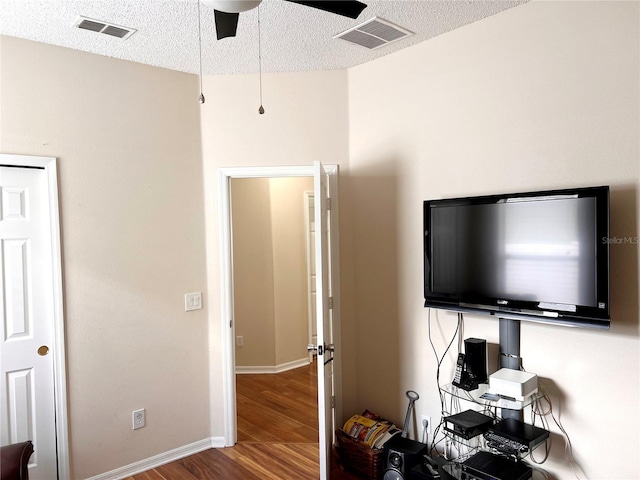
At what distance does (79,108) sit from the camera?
287cm

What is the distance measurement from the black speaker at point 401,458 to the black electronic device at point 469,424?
0.47 m

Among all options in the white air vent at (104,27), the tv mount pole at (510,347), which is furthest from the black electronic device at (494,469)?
the white air vent at (104,27)

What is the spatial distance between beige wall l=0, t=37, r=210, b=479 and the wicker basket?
110cm

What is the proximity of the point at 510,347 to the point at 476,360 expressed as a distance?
0.20 meters

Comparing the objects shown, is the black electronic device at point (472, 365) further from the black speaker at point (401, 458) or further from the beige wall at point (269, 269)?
the beige wall at point (269, 269)

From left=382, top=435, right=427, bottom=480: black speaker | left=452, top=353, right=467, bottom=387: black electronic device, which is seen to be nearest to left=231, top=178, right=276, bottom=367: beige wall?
left=382, top=435, right=427, bottom=480: black speaker

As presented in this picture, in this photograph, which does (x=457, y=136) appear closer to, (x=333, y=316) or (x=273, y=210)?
(x=333, y=316)

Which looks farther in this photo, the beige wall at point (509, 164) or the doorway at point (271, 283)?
the doorway at point (271, 283)

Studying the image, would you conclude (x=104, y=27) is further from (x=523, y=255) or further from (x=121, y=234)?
(x=523, y=255)

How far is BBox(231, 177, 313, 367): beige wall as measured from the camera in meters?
4.91

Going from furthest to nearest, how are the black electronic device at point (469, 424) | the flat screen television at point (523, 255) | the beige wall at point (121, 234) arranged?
the beige wall at point (121, 234)
the black electronic device at point (469, 424)
the flat screen television at point (523, 255)

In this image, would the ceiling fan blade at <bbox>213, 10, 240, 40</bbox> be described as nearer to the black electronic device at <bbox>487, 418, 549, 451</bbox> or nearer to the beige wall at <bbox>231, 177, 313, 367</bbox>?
the black electronic device at <bbox>487, 418, 549, 451</bbox>

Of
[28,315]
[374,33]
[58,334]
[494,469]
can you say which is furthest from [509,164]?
[28,315]

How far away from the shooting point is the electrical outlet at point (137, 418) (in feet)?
10.1
